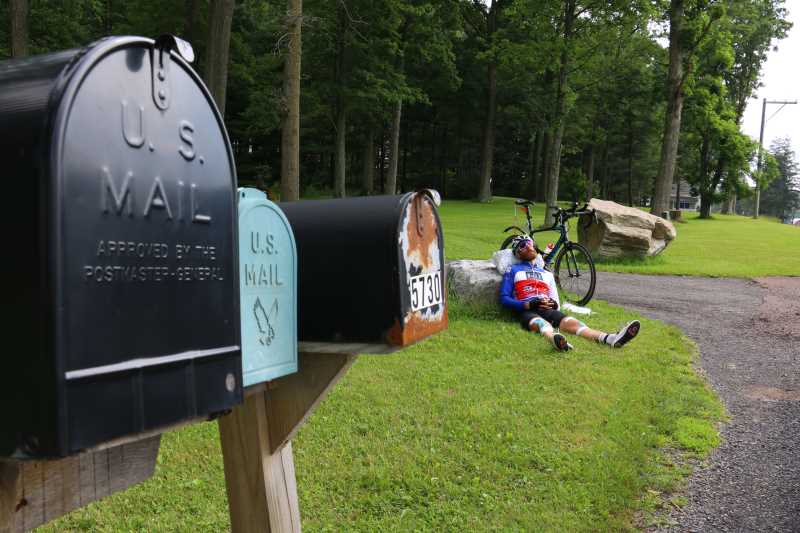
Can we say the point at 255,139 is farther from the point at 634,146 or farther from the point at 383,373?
the point at 383,373

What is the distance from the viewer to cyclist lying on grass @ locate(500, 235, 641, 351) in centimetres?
670

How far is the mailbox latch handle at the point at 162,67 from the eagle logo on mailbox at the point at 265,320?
1.62 ft

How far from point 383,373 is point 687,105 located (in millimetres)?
29717

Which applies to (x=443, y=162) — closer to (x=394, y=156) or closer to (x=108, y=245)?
(x=394, y=156)

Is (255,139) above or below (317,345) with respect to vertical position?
above

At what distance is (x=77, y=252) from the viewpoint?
85 cm

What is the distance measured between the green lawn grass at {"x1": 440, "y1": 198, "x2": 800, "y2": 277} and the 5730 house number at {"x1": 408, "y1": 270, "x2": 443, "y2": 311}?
928 cm

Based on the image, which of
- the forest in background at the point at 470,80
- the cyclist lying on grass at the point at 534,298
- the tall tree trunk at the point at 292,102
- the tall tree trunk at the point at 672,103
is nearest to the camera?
the cyclist lying on grass at the point at 534,298

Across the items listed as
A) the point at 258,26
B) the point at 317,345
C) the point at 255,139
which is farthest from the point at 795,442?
the point at 255,139

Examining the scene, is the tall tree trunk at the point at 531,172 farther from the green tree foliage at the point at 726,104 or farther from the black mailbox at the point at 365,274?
the black mailbox at the point at 365,274

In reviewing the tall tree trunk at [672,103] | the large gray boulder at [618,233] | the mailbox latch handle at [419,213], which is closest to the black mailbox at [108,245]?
the mailbox latch handle at [419,213]

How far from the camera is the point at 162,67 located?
0.98 meters

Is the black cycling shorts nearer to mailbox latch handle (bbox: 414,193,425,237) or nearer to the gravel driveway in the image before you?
the gravel driveway

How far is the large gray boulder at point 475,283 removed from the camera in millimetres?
7414
